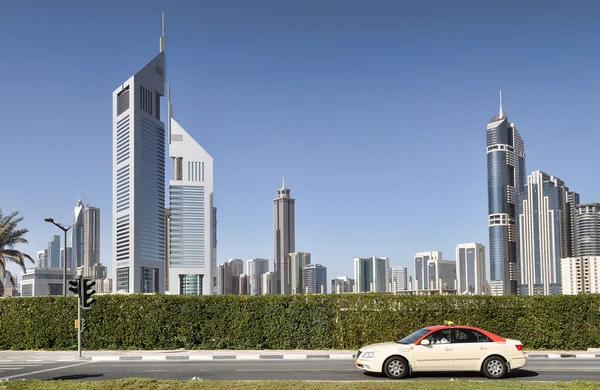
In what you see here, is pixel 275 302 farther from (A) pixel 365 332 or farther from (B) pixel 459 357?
(B) pixel 459 357

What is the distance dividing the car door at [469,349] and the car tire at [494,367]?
157 mm

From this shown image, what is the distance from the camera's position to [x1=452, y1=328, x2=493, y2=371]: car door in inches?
693

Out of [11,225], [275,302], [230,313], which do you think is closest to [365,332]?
[275,302]

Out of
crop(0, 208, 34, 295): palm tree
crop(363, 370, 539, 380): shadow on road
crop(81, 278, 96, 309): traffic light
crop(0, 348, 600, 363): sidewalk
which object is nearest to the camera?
crop(363, 370, 539, 380): shadow on road

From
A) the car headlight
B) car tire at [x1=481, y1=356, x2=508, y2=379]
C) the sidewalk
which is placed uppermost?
the car headlight

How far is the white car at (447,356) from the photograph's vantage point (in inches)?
688

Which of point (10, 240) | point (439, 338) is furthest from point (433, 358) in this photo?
point (10, 240)

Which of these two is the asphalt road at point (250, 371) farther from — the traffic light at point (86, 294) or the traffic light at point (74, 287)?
the traffic light at point (74, 287)

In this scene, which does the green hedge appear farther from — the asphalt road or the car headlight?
the car headlight

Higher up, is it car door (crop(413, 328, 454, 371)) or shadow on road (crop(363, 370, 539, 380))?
car door (crop(413, 328, 454, 371))

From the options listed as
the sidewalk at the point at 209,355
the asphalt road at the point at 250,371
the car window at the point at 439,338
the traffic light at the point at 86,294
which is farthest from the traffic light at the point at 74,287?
the car window at the point at 439,338

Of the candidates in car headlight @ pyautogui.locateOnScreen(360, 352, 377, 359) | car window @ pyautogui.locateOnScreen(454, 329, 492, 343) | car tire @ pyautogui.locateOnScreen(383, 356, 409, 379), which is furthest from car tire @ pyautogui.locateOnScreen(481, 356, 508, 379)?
car headlight @ pyautogui.locateOnScreen(360, 352, 377, 359)

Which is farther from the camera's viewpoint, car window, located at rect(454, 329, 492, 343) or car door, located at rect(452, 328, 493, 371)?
car window, located at rect(454, 329, 492, 343)

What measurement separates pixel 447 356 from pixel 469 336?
85 cm
